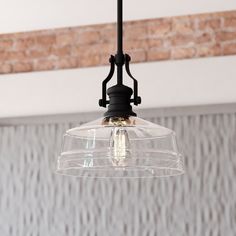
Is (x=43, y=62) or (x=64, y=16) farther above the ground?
(x=64, y=16)

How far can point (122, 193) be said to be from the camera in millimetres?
2938

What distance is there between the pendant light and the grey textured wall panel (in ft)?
3.98

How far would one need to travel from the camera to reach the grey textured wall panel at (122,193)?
285cm

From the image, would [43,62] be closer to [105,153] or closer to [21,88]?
[21,88]

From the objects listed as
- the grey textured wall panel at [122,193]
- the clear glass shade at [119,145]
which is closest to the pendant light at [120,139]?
the clear glass shade at [119,145]

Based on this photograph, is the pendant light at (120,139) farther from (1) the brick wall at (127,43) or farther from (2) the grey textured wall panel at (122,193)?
(1) the brick wall at (127,43)

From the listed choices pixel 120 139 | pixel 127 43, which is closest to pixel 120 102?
pixel 120 139

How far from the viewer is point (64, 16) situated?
3.07 m

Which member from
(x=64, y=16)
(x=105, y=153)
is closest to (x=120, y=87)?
(x=105, y=153)

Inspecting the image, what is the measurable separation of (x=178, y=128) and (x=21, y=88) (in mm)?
890

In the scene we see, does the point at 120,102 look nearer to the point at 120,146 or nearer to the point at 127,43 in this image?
the point at 120,146

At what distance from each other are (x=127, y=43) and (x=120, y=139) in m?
1.53

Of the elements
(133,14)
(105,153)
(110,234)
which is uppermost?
(133,14)

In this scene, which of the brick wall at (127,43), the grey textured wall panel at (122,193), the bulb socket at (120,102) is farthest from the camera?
the brick wall at (127,43)
